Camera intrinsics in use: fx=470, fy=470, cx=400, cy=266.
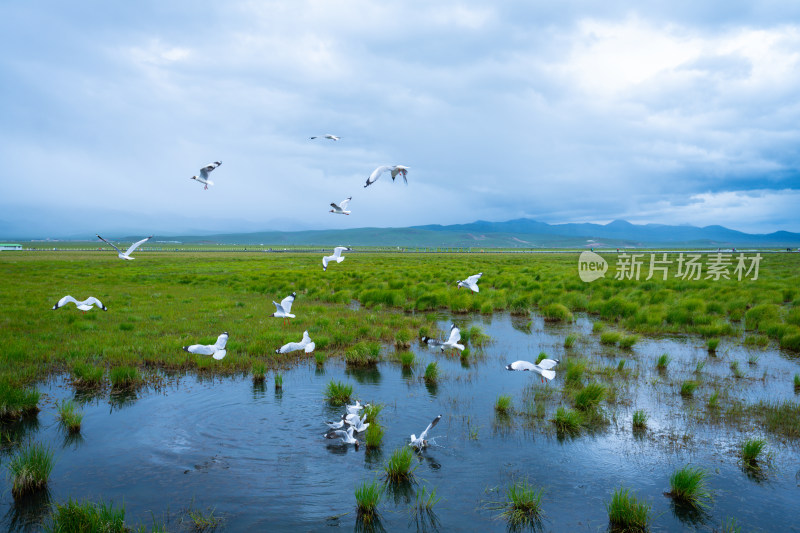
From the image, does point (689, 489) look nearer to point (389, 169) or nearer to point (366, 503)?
point (366, 503)

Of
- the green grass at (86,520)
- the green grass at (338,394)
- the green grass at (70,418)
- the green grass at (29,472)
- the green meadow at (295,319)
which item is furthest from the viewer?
the green meadow at (295,319)

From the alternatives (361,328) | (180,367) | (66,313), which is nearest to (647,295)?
(361,328)

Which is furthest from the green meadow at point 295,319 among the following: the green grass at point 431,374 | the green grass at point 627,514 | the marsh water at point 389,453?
the green grass at point 627,514

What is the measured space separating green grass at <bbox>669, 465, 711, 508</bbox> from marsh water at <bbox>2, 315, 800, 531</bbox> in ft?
0.66

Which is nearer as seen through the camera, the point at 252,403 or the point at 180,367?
the point at 252,403

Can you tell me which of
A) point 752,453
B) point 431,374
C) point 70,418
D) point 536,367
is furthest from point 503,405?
point 70,418

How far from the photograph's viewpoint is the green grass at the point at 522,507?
6.65 metres

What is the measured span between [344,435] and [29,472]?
15.8 feet

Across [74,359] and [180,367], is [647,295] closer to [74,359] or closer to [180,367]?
[180,367]

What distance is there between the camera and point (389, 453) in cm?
845

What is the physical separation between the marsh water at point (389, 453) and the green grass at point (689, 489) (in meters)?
0.20

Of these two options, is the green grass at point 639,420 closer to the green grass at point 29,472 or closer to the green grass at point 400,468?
the green grass at point 400,468

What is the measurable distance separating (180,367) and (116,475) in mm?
5555

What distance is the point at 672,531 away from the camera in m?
6.43
